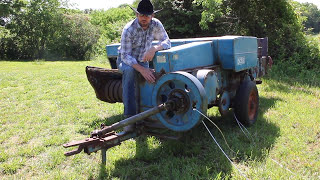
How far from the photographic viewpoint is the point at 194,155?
12.2ft

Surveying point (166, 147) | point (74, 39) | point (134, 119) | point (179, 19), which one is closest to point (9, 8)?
point (74, 39)

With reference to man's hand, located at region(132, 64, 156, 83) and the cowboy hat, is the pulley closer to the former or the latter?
man's hand, located at region(132, 64, 156, 83)

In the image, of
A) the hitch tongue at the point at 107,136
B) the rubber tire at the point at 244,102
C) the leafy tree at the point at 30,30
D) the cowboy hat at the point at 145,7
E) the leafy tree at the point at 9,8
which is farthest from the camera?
the leafy tree at the point at 30,30

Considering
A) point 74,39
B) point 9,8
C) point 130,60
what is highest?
point 9,8

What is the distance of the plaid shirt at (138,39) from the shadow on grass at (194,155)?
1.15 meters

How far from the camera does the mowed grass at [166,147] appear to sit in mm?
3269

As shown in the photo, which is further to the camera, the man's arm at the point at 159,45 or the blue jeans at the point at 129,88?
the blue jeans at the point at 129,88

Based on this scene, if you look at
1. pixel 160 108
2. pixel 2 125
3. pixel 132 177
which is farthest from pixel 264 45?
pixel 2 125

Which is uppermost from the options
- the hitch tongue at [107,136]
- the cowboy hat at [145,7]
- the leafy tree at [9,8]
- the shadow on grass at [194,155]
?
the leafy tree at [9,8]

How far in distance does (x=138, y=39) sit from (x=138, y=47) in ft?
0.36

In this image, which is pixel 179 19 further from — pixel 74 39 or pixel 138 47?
pixel 74 39

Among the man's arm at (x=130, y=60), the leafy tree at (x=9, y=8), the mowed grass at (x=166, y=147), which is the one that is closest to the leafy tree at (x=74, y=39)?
the leafy tree at (x=9, y=8)

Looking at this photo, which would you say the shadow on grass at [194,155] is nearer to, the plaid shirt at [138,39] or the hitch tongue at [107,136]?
the hitch tongue at [107,136]

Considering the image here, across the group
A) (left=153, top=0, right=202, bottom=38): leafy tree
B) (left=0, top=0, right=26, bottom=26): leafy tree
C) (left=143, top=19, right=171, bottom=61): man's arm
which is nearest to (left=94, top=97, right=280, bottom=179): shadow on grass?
(left=143, top=19, right=171, bottom=61): man's arm
